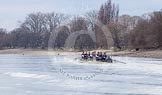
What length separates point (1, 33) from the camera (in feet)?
320

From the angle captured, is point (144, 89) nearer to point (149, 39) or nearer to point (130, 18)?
point (149, 39)

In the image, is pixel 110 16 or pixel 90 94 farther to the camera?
pixel 110 16

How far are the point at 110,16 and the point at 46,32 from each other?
2808 centimetres

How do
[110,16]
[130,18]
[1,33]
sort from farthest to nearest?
[1,33] → [130,18] → [110,16]

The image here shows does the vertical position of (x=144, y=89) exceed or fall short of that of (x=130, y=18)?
it falls short

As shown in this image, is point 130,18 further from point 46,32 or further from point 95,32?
point 46,32

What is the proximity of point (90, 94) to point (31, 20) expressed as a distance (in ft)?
289

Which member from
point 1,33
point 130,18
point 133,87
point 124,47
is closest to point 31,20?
point 1,33

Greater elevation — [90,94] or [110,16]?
[110,16]

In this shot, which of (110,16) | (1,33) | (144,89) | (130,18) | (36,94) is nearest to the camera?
(36,94)

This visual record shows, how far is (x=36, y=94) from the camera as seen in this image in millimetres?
12461

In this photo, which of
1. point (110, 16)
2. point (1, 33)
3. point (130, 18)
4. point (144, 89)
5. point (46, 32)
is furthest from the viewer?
point (1, 33)

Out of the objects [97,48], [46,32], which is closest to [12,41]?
[46,32]

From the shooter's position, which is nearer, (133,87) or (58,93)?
(58,93)
